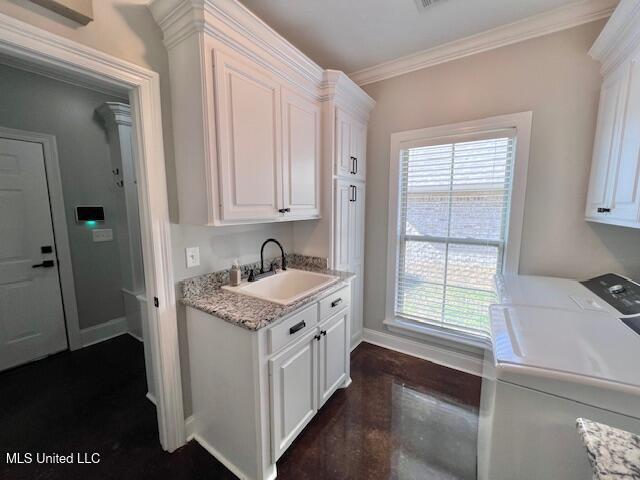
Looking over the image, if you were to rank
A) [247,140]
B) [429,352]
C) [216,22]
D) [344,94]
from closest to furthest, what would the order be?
[216,22], [247,140], [344,94], [429,352]

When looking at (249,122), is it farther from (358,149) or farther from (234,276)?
(358,149)

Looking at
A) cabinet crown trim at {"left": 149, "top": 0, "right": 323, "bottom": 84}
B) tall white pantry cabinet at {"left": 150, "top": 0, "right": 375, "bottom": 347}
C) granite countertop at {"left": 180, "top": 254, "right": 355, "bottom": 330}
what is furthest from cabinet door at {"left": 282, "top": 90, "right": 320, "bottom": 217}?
granite countertop at {"left": 180, "top": 254, "right": 355, "bottom": 330}

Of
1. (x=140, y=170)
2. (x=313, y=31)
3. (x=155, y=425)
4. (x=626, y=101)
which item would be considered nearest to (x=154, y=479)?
(x=155, y=425)

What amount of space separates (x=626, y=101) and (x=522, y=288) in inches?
44.5

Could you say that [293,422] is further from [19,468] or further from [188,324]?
[19,468]

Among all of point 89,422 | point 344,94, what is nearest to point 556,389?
point 344,94

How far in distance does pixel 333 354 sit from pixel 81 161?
120 inches

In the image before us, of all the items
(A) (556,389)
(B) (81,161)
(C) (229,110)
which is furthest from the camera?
(B) (81,161)

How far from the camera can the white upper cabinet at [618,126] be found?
4.17 ft

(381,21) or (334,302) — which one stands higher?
(381,21)

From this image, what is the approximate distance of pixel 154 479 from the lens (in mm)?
1393

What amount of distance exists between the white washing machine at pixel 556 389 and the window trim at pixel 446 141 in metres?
0.93

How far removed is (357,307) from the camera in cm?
262

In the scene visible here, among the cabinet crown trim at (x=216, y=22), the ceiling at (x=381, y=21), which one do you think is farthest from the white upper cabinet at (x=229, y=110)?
the ceiling at (x=381, y=21)
